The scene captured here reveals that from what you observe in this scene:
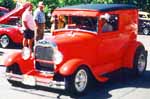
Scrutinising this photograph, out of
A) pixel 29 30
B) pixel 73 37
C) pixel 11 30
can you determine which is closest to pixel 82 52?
pixel 73 37

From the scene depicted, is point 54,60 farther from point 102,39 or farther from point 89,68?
point 102,39

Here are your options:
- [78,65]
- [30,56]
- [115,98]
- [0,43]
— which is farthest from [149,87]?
[0,43]

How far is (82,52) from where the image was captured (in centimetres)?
973

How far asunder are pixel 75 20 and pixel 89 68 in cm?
160

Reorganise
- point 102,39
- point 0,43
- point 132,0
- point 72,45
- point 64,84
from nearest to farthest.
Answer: point 64,84, point 72,45, point 102,39, point 0,43, point 132,0

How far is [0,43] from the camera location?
18.2 meters

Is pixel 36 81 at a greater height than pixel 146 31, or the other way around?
pixel 36 81

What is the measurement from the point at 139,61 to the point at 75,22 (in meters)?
2.24

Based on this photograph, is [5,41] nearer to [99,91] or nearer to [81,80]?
[99,91]

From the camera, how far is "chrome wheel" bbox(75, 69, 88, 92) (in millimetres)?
9171

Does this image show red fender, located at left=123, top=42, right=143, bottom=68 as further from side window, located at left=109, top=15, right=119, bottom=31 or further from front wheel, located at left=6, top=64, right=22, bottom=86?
front wheel, located at left=6, top=64, right=22, bottom=86

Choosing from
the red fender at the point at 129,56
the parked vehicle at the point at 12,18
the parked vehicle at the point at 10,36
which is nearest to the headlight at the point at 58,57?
the red fender at the point at 129,56

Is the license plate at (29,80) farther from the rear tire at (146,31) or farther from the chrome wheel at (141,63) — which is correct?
the rear tire at (146,31)

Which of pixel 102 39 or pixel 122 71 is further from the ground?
pixel 102 39
